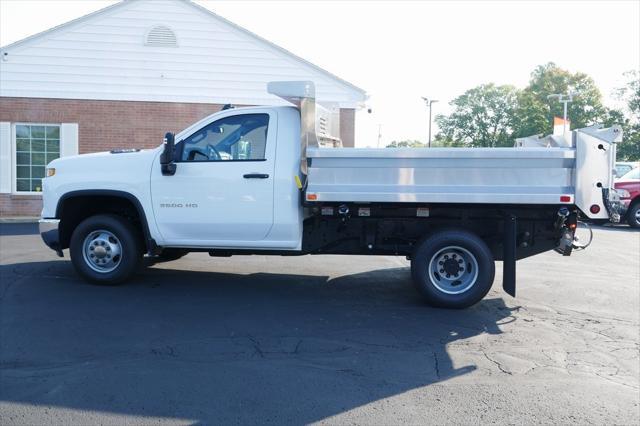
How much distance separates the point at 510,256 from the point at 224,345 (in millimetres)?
3220

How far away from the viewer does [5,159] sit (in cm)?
1888

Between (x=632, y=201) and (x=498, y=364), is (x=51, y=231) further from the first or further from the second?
(x=632, y=201)

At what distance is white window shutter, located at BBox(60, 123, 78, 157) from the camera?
18875 millimetres

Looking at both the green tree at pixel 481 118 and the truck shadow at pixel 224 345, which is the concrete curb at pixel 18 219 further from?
the green tree at pixel 481 118

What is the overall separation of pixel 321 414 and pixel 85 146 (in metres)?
16.6

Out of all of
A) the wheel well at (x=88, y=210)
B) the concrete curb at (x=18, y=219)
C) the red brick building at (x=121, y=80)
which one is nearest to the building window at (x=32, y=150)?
the red brick building at (x=121, y=80)

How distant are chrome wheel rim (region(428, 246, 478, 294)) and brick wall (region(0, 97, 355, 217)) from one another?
43.3ft

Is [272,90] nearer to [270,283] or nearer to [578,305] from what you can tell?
[270,283]

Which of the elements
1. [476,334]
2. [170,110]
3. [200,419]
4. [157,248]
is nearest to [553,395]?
[476,334]

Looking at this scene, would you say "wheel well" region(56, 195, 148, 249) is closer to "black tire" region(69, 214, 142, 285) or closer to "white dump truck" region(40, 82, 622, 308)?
"white dump truck" region(40, 82, 622, 308)

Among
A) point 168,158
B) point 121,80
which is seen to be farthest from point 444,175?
point 121,80

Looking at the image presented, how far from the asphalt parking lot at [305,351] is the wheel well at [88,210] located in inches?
26.0

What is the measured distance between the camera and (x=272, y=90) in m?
7.29

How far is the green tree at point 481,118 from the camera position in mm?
46250
